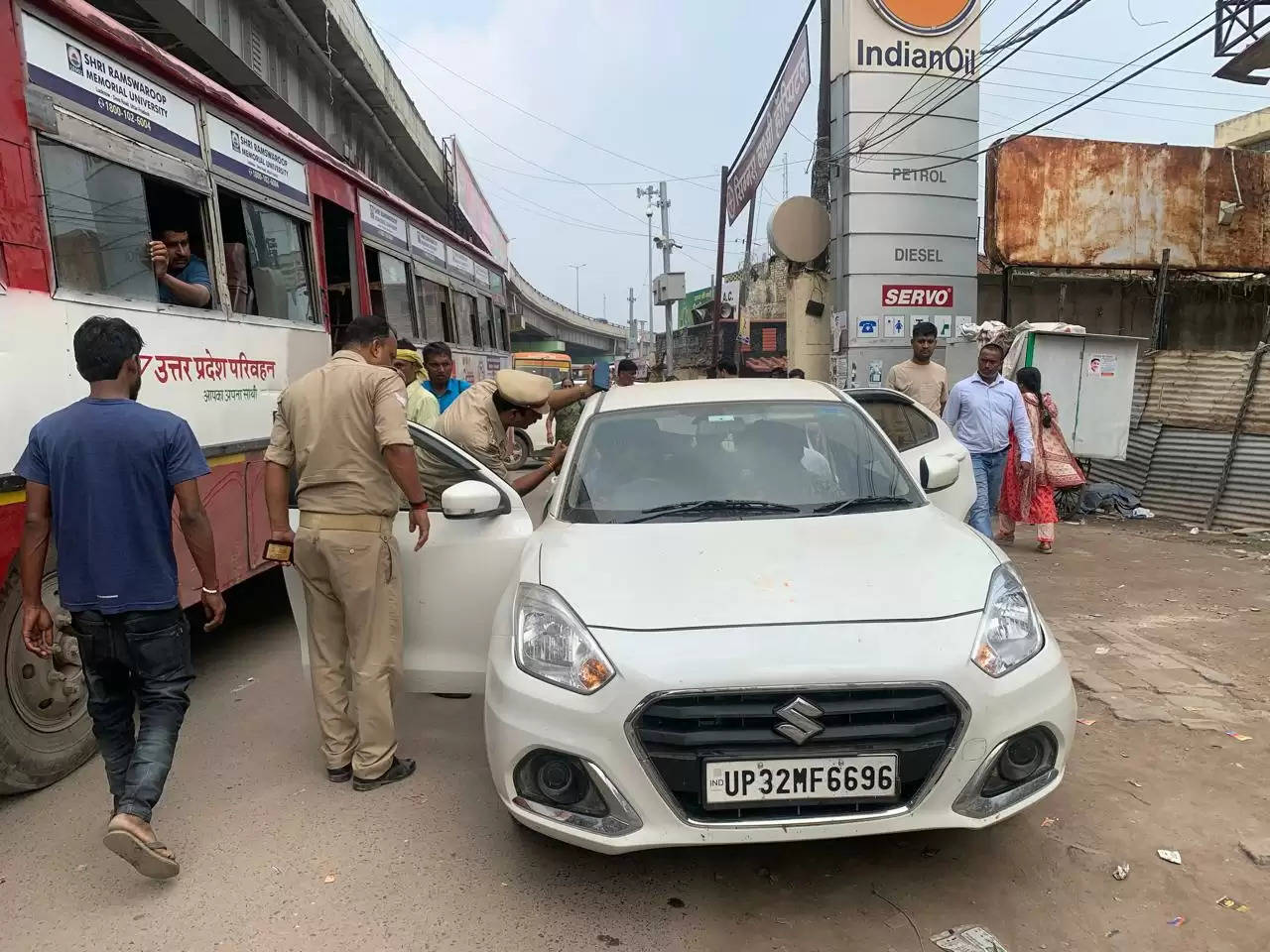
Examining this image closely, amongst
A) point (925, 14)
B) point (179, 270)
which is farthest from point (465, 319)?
point (925, 14)

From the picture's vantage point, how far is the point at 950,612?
8.38 ft

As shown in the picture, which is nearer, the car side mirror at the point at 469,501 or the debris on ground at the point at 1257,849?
the debris on ground at the point at 1257,849

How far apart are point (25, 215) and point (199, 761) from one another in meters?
2.28

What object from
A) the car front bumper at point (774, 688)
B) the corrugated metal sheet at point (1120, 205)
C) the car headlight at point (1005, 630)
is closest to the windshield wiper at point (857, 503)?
the car headlight at point (1005, 630)

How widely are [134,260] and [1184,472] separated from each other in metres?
9.52

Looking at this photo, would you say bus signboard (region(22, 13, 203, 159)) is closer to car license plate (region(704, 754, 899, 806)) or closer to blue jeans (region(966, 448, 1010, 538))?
car license plate (region(704, 754, 899, 806))

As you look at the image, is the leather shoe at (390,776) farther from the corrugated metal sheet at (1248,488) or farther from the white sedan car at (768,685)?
the corrugated metal sheet at (1248,488)

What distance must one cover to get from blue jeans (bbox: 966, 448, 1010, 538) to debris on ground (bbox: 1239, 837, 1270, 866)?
3.83 metres

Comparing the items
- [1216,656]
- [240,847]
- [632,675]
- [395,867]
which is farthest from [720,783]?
[1216,656]

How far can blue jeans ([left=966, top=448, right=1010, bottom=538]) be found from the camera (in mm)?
6594

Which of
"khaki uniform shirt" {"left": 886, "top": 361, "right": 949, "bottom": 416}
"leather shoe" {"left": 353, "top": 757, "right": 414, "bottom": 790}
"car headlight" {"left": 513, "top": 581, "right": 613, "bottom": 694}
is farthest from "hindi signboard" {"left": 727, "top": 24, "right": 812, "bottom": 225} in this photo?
"car headlight" {"left": 513, "top": 581, "right": 613, "bottom": 694}

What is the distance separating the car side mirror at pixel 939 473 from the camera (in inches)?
146

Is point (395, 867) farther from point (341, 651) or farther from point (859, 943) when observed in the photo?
point (859, 943)

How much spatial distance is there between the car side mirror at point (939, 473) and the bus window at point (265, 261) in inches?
150
